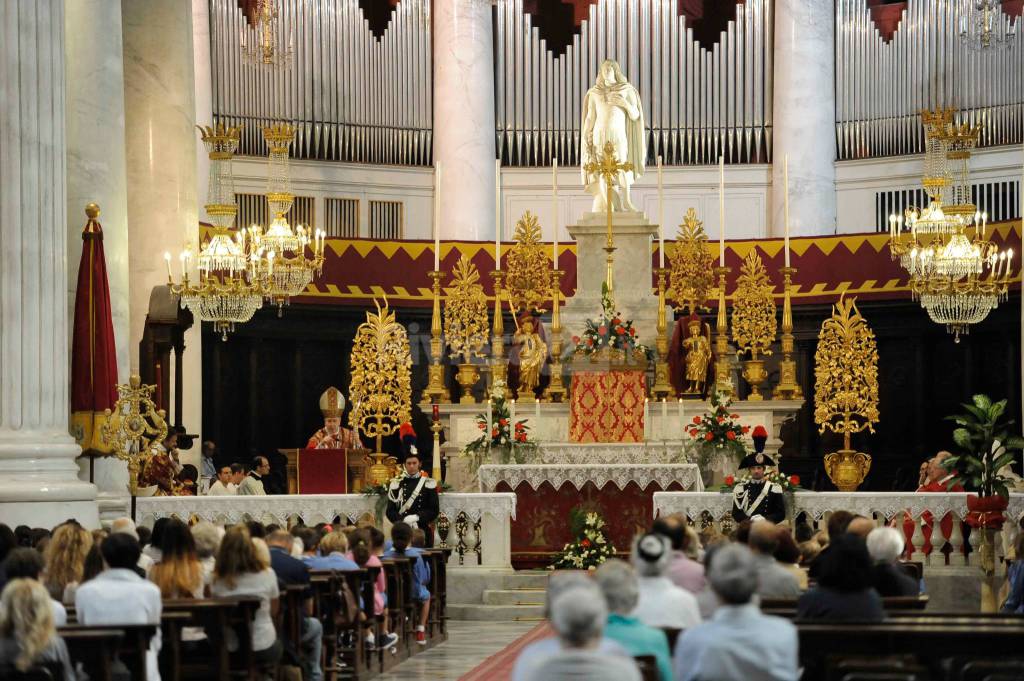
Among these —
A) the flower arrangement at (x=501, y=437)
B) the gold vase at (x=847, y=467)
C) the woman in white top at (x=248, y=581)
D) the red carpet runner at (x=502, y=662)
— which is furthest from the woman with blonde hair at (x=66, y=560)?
the gold vase at (x=847, y=467)

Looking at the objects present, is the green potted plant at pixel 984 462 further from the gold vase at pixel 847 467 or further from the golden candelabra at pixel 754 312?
the golden candelabra at pixel 754 312

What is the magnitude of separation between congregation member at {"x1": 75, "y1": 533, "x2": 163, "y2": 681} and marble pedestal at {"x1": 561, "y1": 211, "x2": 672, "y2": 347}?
13.1m

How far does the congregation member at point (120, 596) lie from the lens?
8234 millimetres

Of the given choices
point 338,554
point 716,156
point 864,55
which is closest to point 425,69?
point 716,156

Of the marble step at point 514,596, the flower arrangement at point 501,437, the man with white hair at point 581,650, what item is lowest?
Result: the marble step at point 514,596

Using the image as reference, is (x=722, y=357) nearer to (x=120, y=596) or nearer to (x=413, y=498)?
(x=413, y=498)

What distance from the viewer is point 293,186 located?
26.6 m

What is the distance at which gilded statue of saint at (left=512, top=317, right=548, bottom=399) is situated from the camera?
2050 centimetres

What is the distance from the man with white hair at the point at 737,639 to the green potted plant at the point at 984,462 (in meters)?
9.25

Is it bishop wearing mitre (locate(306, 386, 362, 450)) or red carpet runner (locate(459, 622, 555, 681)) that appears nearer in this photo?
red carpet runner (locate(459, 622, 555, 681))

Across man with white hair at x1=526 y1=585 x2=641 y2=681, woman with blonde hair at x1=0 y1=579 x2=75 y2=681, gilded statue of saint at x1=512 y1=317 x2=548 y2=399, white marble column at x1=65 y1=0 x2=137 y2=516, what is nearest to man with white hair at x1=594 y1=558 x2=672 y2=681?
man with white hair at x1=526 y1=585 x2=641 y2=681

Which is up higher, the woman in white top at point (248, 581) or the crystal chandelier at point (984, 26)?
the crystal chandelier at point (984, 26)

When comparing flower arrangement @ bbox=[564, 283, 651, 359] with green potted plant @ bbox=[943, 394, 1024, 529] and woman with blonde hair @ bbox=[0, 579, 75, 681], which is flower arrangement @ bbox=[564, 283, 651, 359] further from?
woman with blonde hair @ bbox=[0, 579, 75, 681]

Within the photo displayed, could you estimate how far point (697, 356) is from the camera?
20.1 metres
